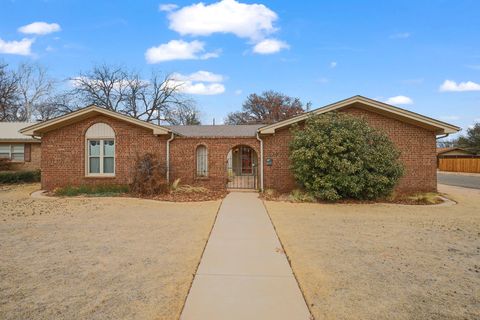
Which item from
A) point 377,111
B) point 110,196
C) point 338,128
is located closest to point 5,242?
point 110,196

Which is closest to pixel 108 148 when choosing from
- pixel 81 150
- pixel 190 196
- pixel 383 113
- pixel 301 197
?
pixel 81 150

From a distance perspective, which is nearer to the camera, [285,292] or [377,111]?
[285,292]

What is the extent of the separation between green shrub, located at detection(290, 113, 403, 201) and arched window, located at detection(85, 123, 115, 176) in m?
8.47

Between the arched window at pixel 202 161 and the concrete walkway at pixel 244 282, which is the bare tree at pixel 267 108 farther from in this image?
the concrete walkway at pixel 244 282

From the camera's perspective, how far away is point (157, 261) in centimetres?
512

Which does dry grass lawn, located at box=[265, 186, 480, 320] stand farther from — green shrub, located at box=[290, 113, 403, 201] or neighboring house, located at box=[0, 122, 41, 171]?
neighboring house, located at box=[0, 122, 41, 171]

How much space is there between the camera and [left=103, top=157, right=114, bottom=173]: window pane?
1446cm

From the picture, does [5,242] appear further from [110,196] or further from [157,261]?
[110,196]

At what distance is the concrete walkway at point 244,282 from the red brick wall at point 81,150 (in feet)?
27.0

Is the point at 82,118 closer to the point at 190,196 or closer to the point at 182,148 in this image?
the point at 182,148

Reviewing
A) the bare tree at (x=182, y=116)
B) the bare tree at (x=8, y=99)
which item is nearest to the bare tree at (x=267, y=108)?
the bare tree at (x=182, y=116)

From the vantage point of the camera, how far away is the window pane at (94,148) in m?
14.5

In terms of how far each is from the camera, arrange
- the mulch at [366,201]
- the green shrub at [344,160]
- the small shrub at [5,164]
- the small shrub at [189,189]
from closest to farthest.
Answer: the green shrub at [344,160] < the mulch at [366,201] < the small shrub at [189,189] < the small shrub at [5,164]

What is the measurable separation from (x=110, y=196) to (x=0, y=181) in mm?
9284
